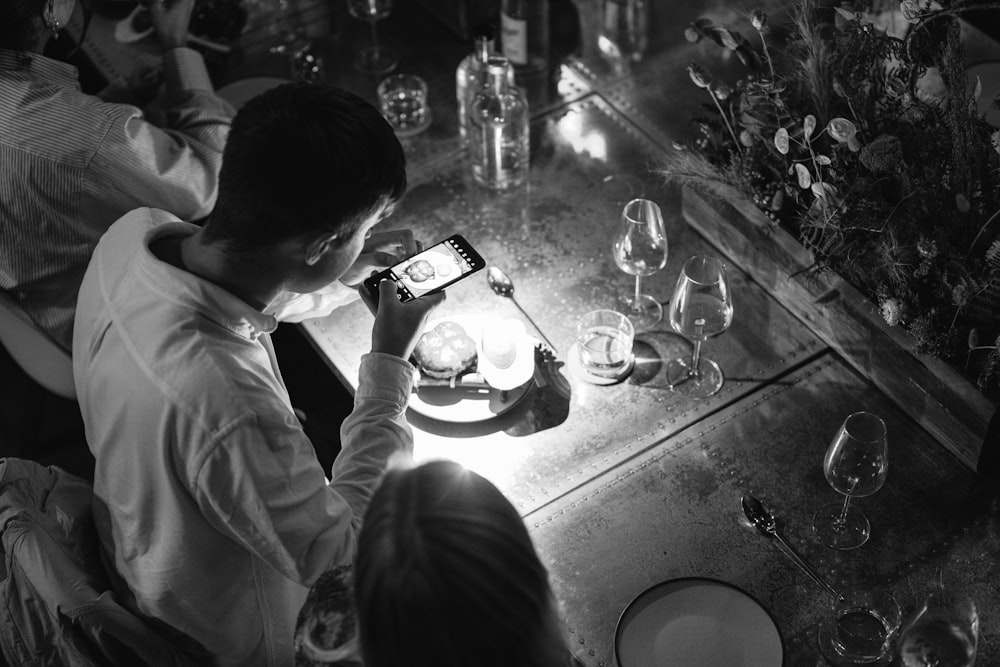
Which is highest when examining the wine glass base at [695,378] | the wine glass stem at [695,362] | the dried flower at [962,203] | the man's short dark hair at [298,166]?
the man's short dark hair at [298,166]

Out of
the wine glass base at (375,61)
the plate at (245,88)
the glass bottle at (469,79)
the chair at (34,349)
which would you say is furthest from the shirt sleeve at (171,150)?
the glass bottle at (469,79)

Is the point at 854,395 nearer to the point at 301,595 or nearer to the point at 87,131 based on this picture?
the point at 301,595

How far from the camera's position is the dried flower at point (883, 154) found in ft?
4.68

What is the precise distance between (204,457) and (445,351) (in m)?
0.52

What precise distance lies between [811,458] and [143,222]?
1.08 metres

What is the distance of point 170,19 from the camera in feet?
6.63

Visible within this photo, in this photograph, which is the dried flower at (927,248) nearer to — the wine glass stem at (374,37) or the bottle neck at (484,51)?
the bottle neck at (484,51)

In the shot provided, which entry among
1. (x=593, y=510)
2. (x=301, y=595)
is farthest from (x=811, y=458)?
(x=301, y=595)

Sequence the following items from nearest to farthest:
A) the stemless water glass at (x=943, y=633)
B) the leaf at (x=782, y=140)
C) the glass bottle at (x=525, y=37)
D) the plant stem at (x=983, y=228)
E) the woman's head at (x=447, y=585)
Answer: the woman's head at (x=447, y=585), the stemless water glass at (x=943, y=633), the plant stem at (x=983, y=228), the leaf at (x=782, y=140), the glass bottle at (x=525, y=37)

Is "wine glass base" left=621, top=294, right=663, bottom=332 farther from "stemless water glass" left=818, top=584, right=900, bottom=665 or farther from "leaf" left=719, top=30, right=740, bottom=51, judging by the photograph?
"stemless water glass" left=818, top=584, right=900, bottom=665

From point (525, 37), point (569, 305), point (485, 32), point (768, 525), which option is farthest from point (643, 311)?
point (525, 37)

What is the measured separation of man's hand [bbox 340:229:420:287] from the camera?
5.32 ft

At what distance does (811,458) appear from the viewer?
1506 millimetres

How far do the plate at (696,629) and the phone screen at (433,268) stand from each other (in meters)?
0.59
